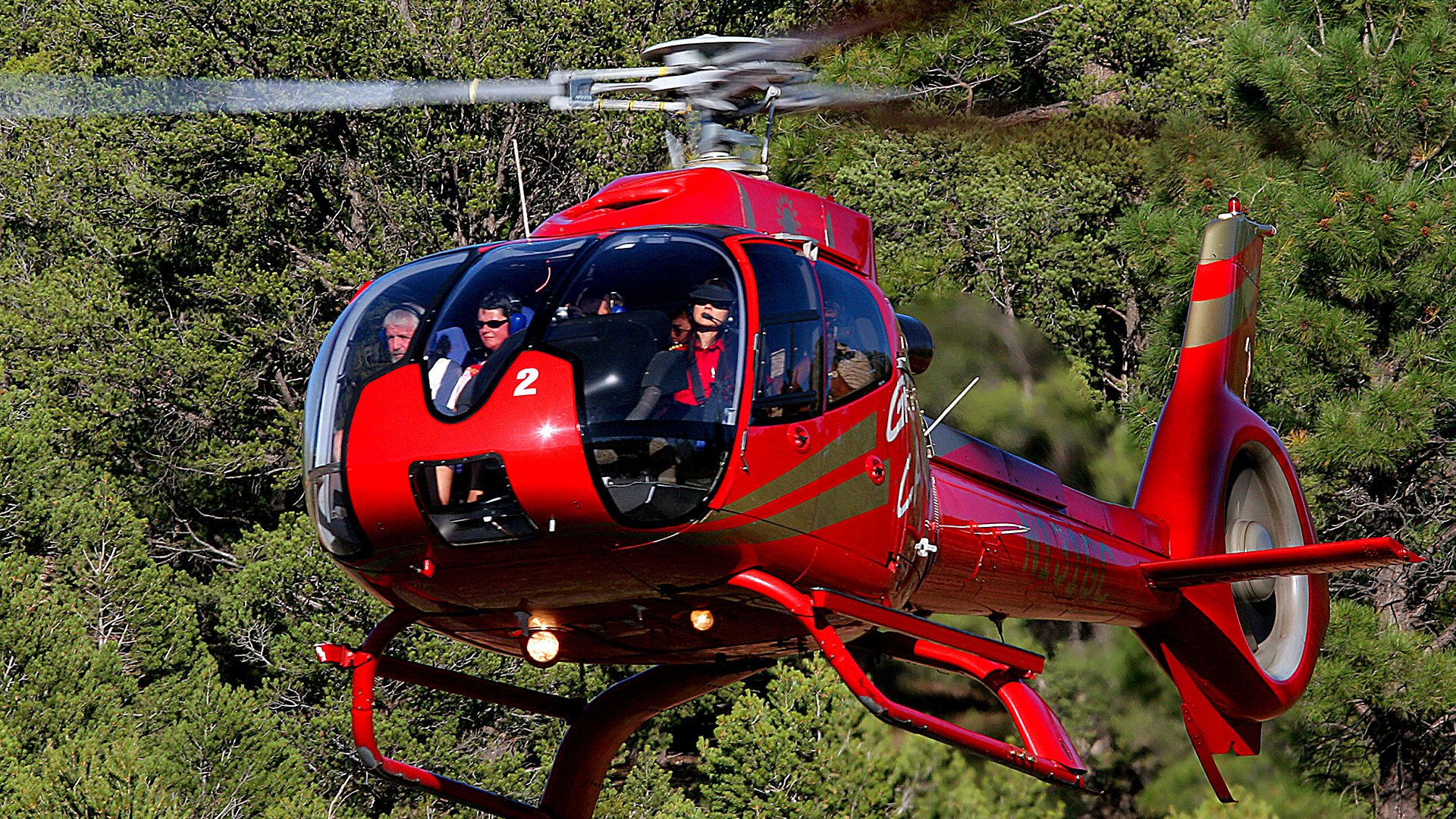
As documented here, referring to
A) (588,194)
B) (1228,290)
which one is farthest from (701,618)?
(588,194)

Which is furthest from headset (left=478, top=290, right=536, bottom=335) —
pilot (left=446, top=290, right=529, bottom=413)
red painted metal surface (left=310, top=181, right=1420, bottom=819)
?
red painted metal surface (left=310, top=181, right=1420, bottom=819)

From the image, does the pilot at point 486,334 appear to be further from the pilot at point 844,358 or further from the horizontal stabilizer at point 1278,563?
the horizontal stabilizer at point 1278,563

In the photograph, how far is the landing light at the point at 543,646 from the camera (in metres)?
6.78

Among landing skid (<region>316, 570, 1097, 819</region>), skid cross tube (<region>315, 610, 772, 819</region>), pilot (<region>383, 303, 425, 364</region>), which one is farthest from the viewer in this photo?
skid cross tube (<region>315, 610, 772, 819</region>)

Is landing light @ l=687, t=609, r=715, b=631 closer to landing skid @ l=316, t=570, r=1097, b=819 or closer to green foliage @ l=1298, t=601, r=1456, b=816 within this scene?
landing skid @ l=316, t=570, r=1097, b=819

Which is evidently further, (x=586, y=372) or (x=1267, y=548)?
(x=1267, y=548)

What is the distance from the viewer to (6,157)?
25.2 meters

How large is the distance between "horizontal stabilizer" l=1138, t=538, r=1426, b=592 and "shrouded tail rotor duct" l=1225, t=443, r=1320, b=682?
0.64 m

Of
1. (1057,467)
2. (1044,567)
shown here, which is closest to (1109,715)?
(1057,467)

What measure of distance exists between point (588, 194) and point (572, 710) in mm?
13777

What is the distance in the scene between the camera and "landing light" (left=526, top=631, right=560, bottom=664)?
6781 millimetres

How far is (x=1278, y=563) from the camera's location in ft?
26.6

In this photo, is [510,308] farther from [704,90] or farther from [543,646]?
[704,90]

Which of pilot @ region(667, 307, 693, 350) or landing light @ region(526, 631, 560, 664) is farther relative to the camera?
landing light @ region(526, 631, 560, 664)
